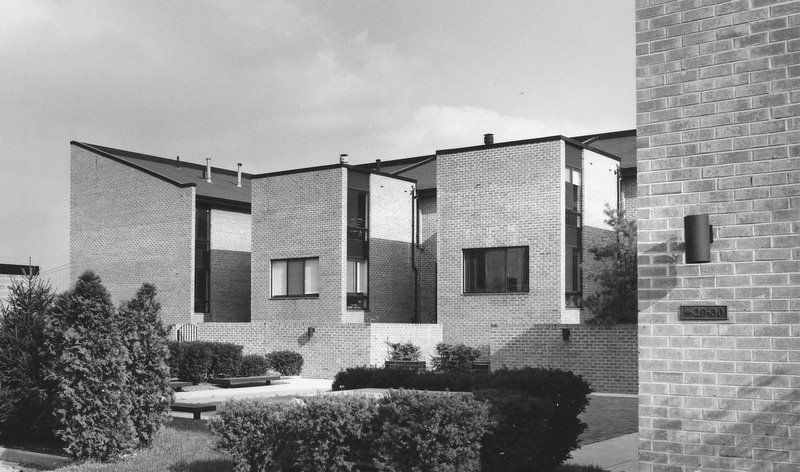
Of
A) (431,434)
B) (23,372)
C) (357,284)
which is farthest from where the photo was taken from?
(357,284)

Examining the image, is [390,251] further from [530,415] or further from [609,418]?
[530,415]

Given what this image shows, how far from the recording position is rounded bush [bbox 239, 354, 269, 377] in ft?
86.3

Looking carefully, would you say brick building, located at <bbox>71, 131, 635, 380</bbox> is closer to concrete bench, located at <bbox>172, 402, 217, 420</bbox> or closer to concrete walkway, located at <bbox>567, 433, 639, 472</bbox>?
concrete bench, located at <bbox>172, 402, 217, 420</bbox>

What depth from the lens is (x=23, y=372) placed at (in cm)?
1300

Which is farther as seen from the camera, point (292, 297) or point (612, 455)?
point (292, 297)

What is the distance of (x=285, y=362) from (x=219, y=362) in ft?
7.87

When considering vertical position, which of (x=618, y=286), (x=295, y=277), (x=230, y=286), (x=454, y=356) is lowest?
(x=454, y=356)

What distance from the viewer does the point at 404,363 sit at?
74.3ft

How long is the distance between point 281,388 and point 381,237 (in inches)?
402

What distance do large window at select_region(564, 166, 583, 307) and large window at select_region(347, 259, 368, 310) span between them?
7738 millimetres

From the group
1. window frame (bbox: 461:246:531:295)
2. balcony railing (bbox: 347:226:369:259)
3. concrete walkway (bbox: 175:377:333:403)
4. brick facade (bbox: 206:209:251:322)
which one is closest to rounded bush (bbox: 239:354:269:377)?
concrete walkway (bbox: 175:377:333:403)

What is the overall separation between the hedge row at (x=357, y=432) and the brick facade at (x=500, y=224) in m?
18.7

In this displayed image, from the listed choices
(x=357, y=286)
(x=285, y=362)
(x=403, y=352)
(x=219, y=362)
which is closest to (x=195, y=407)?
(x=219, y=362)

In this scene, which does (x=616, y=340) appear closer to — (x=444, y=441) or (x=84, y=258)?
(x=444, y=441)
